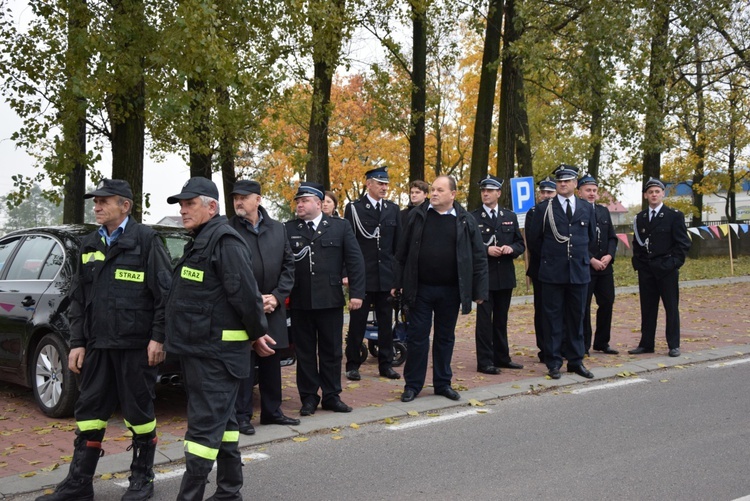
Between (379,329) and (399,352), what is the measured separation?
779 mm

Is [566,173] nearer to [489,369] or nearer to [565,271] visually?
[565,271]

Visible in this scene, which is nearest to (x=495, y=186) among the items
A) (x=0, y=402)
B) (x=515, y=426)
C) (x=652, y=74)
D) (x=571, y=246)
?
(x=571, y=246)

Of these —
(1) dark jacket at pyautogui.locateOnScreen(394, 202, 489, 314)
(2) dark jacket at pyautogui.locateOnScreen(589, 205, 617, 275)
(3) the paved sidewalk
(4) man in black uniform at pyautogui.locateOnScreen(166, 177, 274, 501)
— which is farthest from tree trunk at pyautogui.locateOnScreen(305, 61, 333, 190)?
(4) man in black uniform at pyautogui.locateOnScreen(166, 177, 274, 501)

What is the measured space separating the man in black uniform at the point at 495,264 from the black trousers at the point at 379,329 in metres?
1.03

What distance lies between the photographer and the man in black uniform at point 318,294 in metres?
7.61

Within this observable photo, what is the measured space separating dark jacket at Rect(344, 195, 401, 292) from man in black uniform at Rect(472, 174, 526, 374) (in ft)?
3.64

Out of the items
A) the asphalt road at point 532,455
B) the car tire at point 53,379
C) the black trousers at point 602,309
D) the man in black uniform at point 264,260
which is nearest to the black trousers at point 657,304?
the black trousers at point 602,309

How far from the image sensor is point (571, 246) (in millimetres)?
9211

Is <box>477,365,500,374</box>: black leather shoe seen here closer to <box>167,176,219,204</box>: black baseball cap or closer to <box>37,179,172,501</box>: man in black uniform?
<box>37,179,172,501</box>: man in black uniform

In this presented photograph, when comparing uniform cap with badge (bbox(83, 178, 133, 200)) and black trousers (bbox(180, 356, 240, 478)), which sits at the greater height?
uniform cap with badge (bbox(83, 178, 133, 200))

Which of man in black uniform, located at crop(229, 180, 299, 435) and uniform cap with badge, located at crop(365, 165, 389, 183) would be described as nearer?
man in black uniform, located at crop(229, 180, 299, 435)

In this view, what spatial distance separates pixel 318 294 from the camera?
759 centimetres

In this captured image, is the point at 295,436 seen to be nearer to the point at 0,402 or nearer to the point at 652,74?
the point at 0,402

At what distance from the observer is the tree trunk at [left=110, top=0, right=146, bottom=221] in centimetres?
1359
